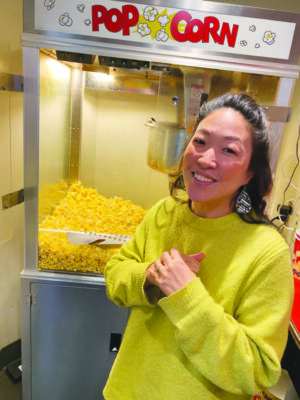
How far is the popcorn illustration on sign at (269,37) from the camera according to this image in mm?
1050

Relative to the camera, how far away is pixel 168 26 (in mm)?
1051

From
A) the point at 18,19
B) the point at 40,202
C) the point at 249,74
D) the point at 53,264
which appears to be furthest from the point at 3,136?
the point at 249,74

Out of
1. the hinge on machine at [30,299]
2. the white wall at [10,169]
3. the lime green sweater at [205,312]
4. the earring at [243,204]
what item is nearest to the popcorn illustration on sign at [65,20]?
the white wall at [10,169]

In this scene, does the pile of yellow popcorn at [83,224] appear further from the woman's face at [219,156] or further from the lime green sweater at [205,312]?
the woman's face at [219,156]

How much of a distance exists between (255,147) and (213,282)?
14.3 inches

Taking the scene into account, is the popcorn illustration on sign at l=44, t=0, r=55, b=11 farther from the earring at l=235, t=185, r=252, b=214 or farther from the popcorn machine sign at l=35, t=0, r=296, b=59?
the earring at l=235, t=185, r=252, b=214

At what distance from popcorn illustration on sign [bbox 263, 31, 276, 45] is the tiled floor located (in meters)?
2.21

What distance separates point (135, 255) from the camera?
93 centimetres

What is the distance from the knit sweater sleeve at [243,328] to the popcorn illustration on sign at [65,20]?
3.29 feet

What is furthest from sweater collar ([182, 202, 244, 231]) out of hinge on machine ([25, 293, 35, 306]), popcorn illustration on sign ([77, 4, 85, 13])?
hinge on machine ([25, 293, 35, 306])

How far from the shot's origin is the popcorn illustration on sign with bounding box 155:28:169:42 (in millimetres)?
1062

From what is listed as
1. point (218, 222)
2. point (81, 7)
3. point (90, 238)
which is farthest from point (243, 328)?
point (81, 7)

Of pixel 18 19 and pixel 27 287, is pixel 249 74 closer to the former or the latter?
pixel 18 19

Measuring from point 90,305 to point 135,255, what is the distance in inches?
23.4
